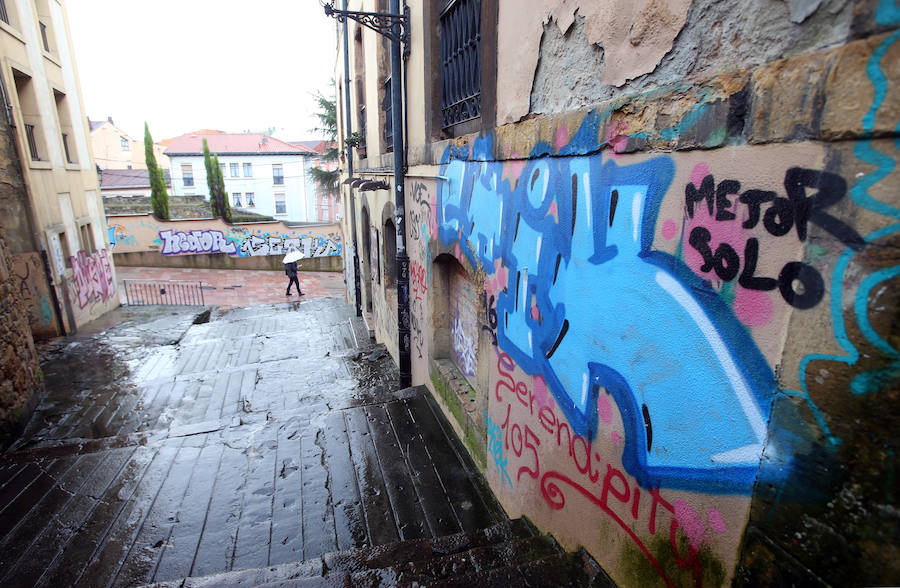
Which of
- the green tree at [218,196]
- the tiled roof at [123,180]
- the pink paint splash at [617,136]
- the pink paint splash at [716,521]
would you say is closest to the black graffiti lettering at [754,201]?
the pink paint splash at [617,136]

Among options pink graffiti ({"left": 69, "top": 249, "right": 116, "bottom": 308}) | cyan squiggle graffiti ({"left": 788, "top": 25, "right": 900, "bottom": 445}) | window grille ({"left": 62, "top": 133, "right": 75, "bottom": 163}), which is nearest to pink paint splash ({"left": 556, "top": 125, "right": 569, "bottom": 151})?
cyan squiggle graffiti ({"left": 788, "top": 25, "right": 900, "bottom": 445})

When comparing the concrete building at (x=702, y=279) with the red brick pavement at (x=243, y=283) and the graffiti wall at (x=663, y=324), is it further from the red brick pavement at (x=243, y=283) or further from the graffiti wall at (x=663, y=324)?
the red brick pavement at (x=243, y=283)

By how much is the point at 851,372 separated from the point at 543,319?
1.57m

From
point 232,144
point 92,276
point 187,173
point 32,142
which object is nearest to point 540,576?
point 32,142

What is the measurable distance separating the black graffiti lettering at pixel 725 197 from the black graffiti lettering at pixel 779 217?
4.4 inches

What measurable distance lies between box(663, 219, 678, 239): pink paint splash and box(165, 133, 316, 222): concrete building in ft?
129

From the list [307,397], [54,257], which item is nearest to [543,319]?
[307,397]

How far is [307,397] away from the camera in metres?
6.50

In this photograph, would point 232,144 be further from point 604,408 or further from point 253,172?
point 604,408

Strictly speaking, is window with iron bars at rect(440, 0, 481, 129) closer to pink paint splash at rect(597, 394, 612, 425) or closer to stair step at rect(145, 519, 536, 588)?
pink paint splash at rect(597, 394, 612, 425)

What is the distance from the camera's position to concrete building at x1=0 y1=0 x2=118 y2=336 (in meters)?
9.39

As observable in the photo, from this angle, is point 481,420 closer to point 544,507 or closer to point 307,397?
point 544,507

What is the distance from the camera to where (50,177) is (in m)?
10.5

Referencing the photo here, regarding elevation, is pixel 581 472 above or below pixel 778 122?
below
